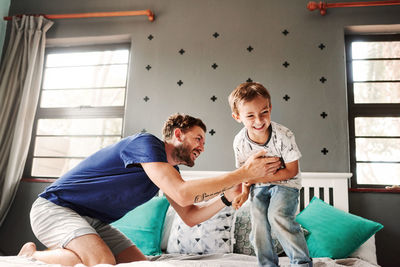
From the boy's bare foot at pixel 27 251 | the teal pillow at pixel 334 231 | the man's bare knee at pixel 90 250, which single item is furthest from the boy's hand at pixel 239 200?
the boy's bare foot at pixel 27 251

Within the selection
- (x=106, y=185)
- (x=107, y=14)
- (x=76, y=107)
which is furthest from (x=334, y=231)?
(x=107, y=14)

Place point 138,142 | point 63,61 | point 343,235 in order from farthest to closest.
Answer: point 63,61 < point 343,235 < point 138,142

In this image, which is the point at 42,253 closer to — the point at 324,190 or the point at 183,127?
the point at 183,127

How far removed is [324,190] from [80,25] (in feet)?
8.97

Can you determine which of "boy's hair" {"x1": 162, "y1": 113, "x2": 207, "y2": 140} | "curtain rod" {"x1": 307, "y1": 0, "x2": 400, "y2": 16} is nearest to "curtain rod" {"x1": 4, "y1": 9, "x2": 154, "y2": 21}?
"curtain rod" {"x1": 307, "y1": 0, "x2": 400, "y2": 16}

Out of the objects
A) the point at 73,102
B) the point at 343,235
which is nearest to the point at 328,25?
the point at 343,235

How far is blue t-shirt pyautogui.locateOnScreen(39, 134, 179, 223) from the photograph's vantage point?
160 centimetres

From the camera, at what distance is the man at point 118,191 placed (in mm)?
1415

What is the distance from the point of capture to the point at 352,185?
106 inches

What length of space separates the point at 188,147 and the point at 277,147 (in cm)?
44

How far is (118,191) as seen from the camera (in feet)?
5.30

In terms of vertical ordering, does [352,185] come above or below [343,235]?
above

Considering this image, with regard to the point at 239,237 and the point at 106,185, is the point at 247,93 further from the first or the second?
the point at 239,237

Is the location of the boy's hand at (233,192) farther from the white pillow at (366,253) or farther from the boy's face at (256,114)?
the white pillow at (366,253)
